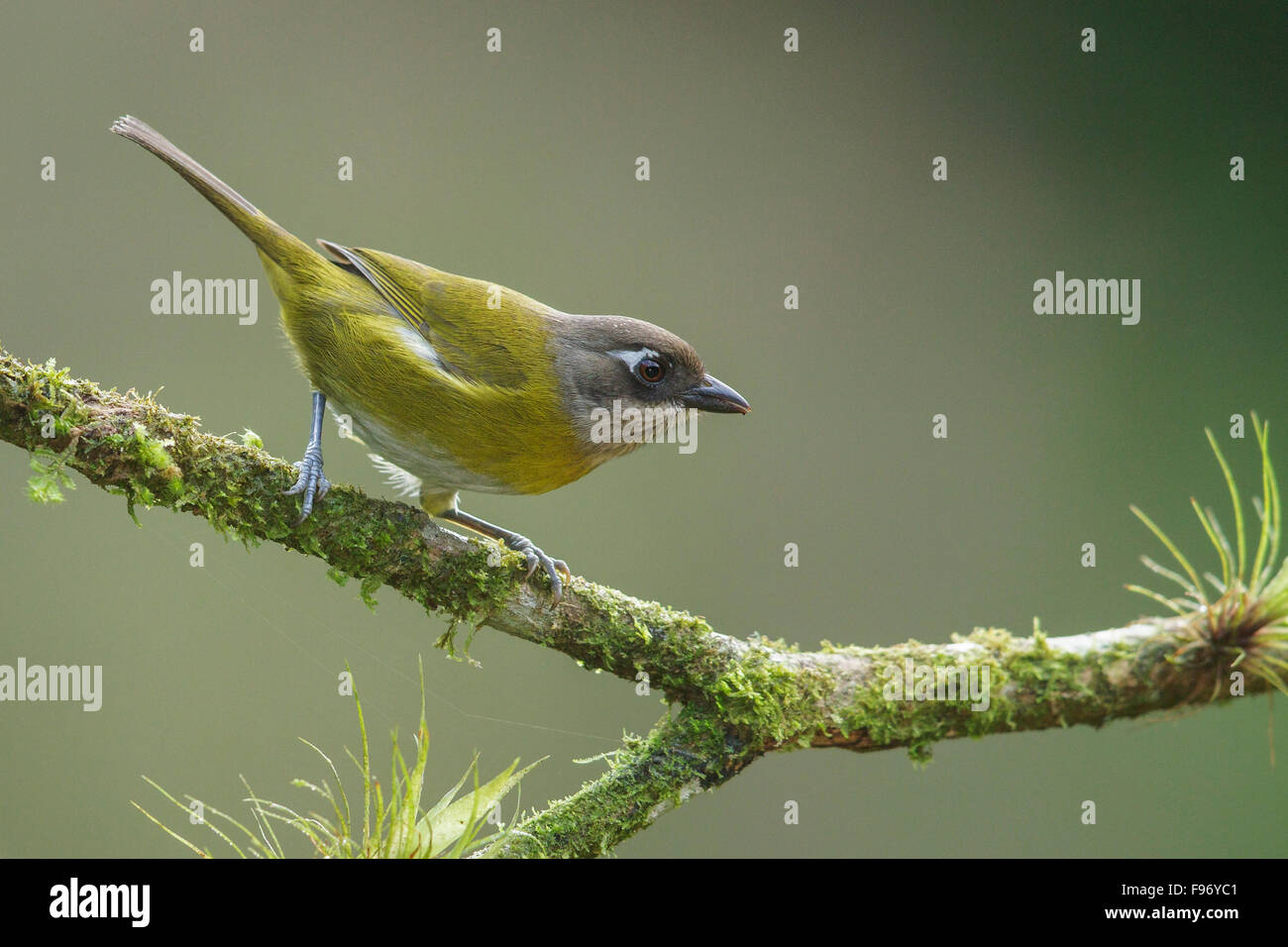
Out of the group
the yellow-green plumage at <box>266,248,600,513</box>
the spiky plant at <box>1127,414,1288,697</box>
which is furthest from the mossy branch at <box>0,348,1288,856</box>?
the yellow-green plumage at <box>266,248,600,513</box>

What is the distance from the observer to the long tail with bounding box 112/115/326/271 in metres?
2.80

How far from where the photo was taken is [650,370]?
2.94 m

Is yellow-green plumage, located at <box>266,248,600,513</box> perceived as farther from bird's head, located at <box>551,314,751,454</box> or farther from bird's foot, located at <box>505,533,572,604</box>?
bird's foot, located at <box>505,533,572,604</box>

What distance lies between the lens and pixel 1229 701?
224cm

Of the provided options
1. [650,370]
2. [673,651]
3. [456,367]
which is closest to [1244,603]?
[673,651]

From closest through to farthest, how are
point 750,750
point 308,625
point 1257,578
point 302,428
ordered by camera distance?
point 1257,578 → point 750,750 → point 308,625 → point 302,428

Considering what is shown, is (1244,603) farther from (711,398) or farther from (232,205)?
(232,205)

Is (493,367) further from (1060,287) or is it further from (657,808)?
(1060,287)

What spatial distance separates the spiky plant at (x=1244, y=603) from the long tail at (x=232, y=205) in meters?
2.22

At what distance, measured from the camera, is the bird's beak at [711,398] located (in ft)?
9.72

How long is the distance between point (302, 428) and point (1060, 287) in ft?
13.3

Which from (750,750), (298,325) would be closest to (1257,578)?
(750,750)

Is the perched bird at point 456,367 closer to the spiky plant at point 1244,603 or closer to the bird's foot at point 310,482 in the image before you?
the bird's foot at point 310,482

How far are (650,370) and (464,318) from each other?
0.53 meters
